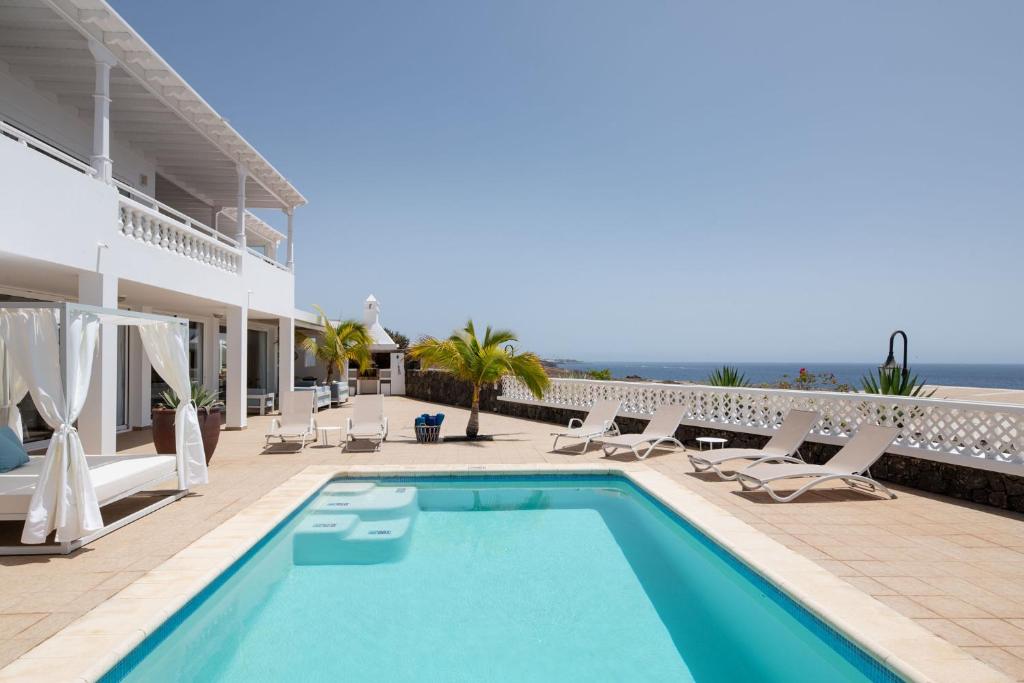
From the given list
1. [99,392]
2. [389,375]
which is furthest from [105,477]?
[389,375]

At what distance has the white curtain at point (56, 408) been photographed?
4.78 metres

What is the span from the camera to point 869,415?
848 centimetres

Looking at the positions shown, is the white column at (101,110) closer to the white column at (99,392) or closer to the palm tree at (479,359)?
the white column at (99,392)

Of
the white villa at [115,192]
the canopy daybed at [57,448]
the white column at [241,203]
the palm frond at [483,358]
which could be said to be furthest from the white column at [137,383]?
the canopy daybed at [57,448]

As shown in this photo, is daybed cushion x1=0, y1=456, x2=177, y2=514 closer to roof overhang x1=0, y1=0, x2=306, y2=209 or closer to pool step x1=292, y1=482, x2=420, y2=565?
Answer: pool step x1=292, y1=482, x2=420, y2=565

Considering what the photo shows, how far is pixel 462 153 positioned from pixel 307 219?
216 inches

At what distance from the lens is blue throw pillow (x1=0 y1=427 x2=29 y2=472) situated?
18.6 ft

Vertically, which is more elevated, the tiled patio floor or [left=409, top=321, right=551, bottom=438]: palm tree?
[left=409, top=321, right=551, bottom=438]: palm tree

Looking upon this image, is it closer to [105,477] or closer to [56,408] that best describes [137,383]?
[105,477]

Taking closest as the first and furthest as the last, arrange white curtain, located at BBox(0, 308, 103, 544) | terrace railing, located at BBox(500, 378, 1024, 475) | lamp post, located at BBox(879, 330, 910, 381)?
white curtain, located at BBox(0, 308, 103, 544)
terrace railing, located at BBox(500, 378, 1024, 475)
lamp post, located at BBox(879, 330, 910, 381)

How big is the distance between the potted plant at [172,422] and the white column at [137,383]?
4.91 metres

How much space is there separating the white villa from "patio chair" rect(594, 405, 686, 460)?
24.6 ft

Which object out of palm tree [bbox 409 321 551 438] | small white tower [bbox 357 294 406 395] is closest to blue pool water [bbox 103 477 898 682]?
palm tree [bbox 409 321 551 438]

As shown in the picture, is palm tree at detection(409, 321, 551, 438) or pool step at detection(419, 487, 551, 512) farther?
palm tree at detection(409, 321, 551, 438)
